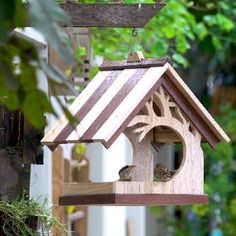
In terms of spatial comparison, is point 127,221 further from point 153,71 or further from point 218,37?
A: point 153,71

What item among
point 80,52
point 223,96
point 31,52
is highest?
point 223,96

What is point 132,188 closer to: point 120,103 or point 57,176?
point 120,103

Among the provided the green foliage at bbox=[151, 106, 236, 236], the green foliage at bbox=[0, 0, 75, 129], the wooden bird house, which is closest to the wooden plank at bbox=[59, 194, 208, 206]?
the wooden bird house

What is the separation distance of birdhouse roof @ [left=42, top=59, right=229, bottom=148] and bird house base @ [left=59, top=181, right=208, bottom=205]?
0.57ft

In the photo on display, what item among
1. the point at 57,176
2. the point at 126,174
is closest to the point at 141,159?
the point at 126,174

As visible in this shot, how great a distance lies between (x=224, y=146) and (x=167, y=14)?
4.40 meters

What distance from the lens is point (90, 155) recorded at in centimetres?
621

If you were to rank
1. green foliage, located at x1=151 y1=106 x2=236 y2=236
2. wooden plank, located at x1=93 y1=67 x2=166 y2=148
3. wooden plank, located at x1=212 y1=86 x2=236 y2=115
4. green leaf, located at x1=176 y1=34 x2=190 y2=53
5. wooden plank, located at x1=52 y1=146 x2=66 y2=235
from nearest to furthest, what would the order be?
wooden plank, located at x1=93 y1=67 x2=166 y2=148, wooden plank, located at x1=52 y1=146 x2=66 y2=235, green leaf, located at x1=176 y1=34 x2=190 y2=53, green foliage, located at x1=151 y1=106 x2=236 y2=236, wooden plank, located at x1=212 y1=86 x2=236 y2=115

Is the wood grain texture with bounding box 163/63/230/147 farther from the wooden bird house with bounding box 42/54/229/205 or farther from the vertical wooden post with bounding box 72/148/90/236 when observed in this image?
the vertical wooden post with bounding box 72/148/90/236

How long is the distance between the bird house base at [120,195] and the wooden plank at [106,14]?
424mm

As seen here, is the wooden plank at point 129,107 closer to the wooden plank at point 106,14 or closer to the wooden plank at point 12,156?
the wooden plank at point 106,14

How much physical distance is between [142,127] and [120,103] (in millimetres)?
148

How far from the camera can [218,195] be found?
9.59 m

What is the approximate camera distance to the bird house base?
2.71m
